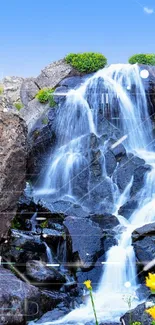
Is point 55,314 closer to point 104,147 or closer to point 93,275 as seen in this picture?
point 93,275

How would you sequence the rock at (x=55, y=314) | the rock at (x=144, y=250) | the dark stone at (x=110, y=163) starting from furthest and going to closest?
the dark stone at (x=110, y=163) < the rock at (x=144, y=250) < the rock at (x=55, y=314)

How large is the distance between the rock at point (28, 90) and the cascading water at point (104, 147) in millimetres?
721

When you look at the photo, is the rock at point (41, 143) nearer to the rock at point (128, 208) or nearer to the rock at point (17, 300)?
the rock at point (128, 208)

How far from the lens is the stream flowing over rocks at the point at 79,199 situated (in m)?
2.59

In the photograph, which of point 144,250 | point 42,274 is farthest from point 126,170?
point 42,274

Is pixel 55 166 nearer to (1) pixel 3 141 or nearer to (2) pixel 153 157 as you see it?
(2) pixel 153 157

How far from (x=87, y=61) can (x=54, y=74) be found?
0.57 m

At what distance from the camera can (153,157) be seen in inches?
169

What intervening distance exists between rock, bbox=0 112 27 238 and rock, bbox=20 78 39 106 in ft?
9.39

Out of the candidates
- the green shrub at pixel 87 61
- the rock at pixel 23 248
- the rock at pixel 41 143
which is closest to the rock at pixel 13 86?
the rock at pixel 41 143

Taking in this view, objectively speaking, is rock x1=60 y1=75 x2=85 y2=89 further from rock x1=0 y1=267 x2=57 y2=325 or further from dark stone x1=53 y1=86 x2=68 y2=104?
rock x1=0 y1=267 x2=57 y2=325

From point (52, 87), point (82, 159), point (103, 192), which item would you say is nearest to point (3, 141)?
point (103, 192)

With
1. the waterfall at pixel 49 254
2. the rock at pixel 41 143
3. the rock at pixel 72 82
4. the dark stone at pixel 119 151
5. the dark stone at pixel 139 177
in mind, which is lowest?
the waterfall at pixel 49 254

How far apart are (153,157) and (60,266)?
5.32ft
